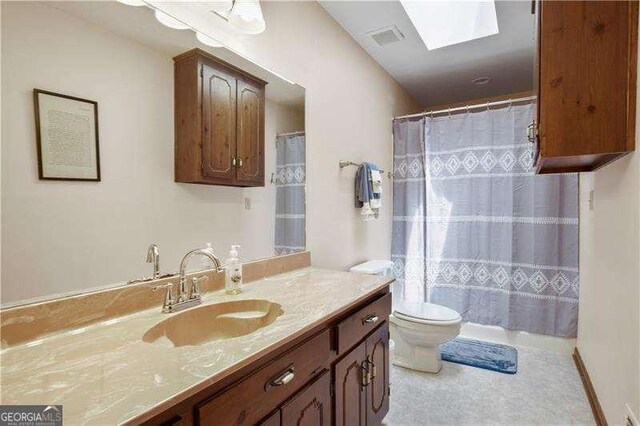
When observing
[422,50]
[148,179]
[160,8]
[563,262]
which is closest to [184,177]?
[148,179]

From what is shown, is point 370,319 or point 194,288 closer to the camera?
point 194,288

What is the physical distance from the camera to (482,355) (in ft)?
8.01

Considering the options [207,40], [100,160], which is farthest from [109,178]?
[207,40]

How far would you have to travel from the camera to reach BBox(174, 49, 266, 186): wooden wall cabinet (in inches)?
48.9

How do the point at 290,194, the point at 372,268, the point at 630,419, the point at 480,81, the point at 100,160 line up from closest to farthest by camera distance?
the point at 100,160 < the point at 630,419 < the point at 290,194 < the point at 372,268 < the point at 480,81

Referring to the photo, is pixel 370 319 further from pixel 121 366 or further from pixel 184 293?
pixel 121 366

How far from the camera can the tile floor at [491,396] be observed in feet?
5.66

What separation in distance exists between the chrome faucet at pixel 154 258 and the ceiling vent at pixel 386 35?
218cm

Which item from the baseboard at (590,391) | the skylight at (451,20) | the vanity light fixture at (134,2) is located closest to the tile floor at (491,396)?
the baseboard at (590,391)

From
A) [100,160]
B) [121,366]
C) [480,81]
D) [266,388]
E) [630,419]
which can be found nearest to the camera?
[121,366]

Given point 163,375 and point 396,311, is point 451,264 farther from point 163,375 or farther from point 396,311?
point 163,375

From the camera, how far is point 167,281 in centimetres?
114

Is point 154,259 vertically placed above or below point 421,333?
above

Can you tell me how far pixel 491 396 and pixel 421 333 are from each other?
52cm
